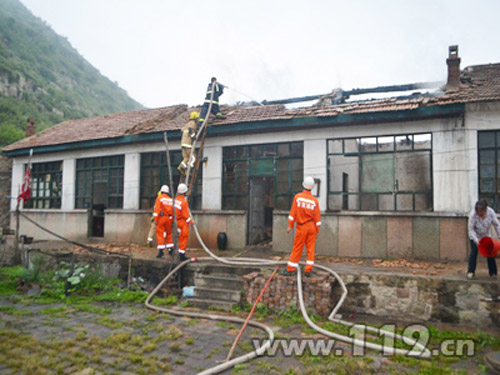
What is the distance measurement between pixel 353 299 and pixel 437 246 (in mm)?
2975

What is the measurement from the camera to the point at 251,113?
11977 millimetres

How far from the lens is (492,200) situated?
8586 mm

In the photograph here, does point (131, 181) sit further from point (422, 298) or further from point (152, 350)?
point (422, 298)

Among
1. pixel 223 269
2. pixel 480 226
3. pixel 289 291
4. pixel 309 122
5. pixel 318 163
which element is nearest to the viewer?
pixel 480 226

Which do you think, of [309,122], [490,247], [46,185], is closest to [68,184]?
[46,185]

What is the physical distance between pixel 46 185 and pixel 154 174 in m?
5.74

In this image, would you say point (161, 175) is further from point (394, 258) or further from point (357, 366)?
point (357, 366)

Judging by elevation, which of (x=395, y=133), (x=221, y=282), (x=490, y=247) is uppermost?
(x=395, y=133)

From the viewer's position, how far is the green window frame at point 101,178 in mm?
13680

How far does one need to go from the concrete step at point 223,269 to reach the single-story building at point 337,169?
262 centimetres

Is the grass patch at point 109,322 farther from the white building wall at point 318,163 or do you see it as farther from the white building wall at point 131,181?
the white building wall at point 131,181

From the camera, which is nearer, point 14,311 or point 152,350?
point 152,350

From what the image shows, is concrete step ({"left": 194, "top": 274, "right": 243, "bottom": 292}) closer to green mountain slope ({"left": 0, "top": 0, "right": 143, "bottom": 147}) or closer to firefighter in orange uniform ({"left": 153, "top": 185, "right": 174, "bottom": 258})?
firefighter in orange uniform ({"left": 153, "top": 185, "right": 174, "bottom": 258})

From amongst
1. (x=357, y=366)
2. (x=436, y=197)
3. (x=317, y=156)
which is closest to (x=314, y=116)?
(x=317, y=156)
